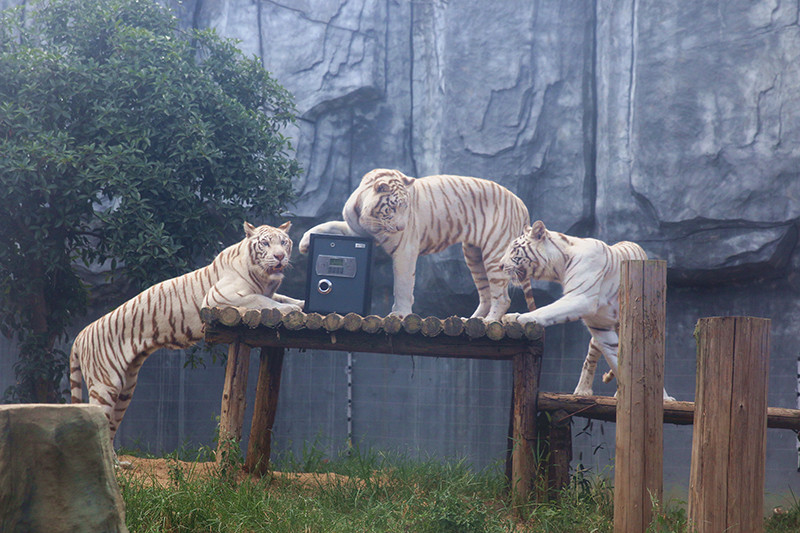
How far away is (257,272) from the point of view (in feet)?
16.6

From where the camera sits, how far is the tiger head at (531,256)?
5184mm

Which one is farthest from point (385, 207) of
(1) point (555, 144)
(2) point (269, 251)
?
(1) point (555, 144)

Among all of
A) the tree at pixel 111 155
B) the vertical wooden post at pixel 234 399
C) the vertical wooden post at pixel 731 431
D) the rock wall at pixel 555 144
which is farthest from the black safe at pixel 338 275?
the rock wall at pixel 555 144

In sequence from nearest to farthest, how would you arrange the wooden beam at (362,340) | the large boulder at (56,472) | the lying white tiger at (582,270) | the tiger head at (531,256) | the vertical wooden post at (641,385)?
1. the large boulder at (56,472)
2. the vertical wooden post at (641,385)
3. the wooden beam at (362,340)
4. the lying white tiger at (582,270)
5. the tiger head at (531,256)

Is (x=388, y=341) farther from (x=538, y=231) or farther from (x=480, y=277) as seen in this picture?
(x=538, y=231)

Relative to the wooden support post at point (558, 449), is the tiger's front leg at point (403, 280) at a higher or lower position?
higher

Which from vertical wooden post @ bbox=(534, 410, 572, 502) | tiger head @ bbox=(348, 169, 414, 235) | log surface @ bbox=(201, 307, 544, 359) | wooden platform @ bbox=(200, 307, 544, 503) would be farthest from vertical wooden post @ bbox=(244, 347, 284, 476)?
vertical wooden post @ bbox=(534, 410, 572, 502)

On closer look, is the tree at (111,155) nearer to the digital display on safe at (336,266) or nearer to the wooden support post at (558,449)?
the digital display on safe at (336,266)

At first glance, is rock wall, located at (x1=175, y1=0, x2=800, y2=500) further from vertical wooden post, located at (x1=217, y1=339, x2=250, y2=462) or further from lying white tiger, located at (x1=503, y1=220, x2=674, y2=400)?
vertical wooden post, located at (x1=217, y1=339, x2=250, y2=462)

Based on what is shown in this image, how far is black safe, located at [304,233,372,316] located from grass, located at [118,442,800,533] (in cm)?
104

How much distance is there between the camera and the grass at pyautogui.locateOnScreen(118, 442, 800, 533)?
3.86 m

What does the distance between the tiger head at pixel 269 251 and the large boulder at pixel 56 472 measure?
2414 millimetres

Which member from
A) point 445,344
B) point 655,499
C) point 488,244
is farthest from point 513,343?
point 655,499

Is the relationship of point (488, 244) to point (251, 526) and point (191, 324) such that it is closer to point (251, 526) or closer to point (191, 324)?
point (191, 324)
